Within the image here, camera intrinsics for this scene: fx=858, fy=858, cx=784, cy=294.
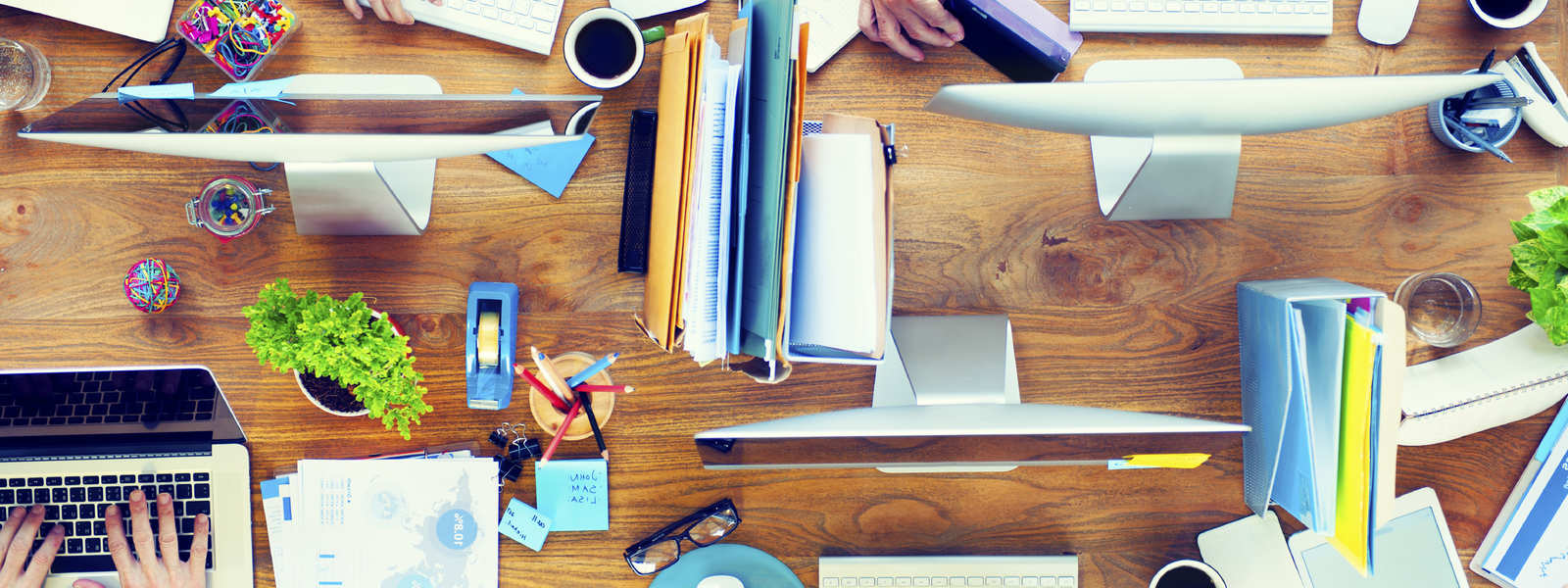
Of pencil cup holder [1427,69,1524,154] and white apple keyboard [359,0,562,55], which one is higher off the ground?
white apple keyboard [359,0,562,55]

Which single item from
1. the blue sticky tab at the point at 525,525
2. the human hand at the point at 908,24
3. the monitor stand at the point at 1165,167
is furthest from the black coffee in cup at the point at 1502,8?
the blue sticky tab at the point at 525,525

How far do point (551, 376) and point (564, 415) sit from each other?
143mm

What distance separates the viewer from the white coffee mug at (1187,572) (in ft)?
3.72

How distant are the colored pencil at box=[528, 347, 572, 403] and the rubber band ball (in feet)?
1.67

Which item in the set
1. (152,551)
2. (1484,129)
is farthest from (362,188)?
(1484,129)

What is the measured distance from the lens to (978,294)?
1186 millimetres

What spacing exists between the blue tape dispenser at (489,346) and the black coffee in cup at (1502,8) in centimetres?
136

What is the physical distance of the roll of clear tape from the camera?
111 centimetres

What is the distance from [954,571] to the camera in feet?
3.86

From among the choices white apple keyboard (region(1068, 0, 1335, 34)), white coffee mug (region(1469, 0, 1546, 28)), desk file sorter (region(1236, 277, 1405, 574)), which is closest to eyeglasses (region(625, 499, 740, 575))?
desk file sorter (region(1236, 277, 1405, 574))

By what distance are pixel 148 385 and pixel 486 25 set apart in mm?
717

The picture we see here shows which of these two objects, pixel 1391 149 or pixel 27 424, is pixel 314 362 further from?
pixel 1391 149

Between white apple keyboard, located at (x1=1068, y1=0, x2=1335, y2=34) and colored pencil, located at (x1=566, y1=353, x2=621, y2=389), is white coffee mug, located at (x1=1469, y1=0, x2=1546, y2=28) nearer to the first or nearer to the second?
white apple keyboard, located at (x1=1068, y1=0, x2=1335, y2=34)

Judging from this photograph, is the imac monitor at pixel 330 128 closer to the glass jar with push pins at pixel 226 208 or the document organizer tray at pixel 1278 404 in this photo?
the glass jar with push pins at pixel 226 208
